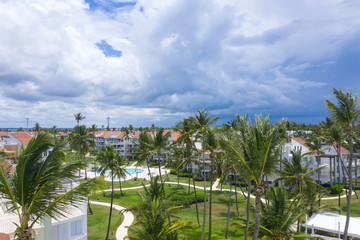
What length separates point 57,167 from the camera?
9320 millimetres

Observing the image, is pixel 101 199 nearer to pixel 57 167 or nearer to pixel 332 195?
pixel 57 167

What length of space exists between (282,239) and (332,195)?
39373 mm

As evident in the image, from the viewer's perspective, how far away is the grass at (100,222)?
3071 cm

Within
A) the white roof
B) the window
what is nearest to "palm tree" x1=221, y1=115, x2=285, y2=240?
the white roof

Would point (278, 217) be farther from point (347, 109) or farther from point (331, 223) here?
point (331, 223)

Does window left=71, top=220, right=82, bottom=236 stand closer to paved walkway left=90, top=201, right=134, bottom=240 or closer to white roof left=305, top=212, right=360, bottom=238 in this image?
paved walkway left=90, top=201, right=134, bottom=240

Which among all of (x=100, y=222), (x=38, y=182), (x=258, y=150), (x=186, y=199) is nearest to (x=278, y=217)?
(x=258, y=150)

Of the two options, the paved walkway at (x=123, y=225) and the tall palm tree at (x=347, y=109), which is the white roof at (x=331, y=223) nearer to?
the tall palm tree at (x=347, y=109)

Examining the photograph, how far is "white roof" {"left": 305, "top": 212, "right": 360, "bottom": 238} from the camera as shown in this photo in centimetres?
2262

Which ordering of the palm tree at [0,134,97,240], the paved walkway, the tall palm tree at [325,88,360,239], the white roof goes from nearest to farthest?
the palm tree at [0,134,97,240], the tall palm tree at [325,88,360,239], the white roof, the paved walkway

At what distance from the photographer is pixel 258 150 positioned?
1324 cm

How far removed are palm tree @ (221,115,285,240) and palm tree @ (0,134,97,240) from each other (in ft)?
27.3

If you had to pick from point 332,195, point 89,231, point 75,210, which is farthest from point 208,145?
point 332,195

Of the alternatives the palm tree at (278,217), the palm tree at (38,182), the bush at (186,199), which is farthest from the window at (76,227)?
the bush at (186,199)
